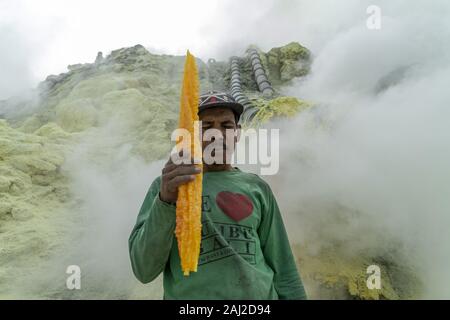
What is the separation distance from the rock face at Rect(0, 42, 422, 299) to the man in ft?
5.68

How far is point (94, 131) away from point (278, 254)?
17.7 feet

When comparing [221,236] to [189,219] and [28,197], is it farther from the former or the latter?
[28,197]

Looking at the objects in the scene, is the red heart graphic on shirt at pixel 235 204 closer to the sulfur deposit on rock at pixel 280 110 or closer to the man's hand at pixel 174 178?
the man's hand at pixel 174 178

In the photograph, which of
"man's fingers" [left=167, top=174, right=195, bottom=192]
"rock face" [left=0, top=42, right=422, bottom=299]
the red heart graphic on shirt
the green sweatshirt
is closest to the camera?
"man's fingers" [left=167, top=174, right=195, bottom=192]

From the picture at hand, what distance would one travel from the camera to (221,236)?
1.50 m

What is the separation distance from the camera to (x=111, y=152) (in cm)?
570

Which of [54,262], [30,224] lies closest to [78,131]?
[30,224]

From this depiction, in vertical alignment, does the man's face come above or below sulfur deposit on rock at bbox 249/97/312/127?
below

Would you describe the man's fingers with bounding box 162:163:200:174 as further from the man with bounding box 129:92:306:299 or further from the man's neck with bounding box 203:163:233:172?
the man's neck with bounding box 203:163:233:172

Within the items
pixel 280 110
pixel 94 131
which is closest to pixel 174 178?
pixel 280 110

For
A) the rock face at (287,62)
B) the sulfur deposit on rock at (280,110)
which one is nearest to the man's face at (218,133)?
the sulfur deposit on rock at (280,110)

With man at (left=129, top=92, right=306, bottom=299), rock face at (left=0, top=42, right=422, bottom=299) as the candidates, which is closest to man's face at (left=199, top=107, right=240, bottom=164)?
man at (left=129, top=92, right=306, bottom=299)

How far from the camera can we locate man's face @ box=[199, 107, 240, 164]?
1.65 metres
